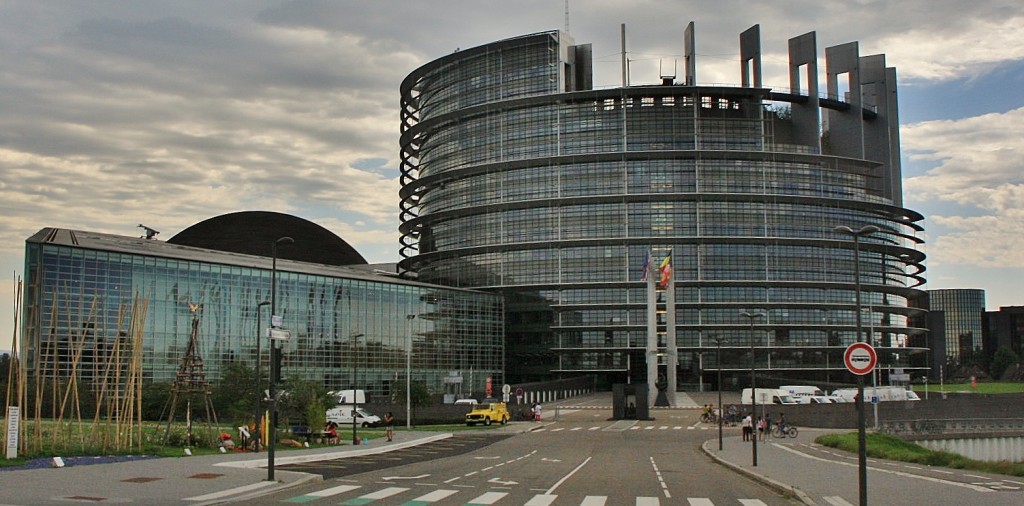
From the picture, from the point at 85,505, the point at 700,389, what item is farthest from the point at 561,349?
the point at 85,505

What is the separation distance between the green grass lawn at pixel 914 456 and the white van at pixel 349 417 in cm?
3175

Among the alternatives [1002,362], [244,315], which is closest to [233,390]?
[244,315]

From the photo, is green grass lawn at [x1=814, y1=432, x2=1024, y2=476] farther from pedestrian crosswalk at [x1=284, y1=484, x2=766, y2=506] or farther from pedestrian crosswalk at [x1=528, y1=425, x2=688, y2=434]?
pedestrian crosswalk at [x1=284, y1=484, x2=766, y2=506]

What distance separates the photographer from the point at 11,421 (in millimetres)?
33062

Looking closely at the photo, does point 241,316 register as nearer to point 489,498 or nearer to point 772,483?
point 489,498

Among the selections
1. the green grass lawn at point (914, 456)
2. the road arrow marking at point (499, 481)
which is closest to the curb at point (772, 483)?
the road arrow marking at point (499, 481)

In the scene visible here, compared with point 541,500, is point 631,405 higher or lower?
lower

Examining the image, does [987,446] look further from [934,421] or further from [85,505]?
[85,505]

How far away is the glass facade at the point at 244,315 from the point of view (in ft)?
244

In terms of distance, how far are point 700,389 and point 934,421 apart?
56486mm

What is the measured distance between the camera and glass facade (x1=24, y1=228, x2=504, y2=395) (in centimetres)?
7425

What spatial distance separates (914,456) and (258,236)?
125m

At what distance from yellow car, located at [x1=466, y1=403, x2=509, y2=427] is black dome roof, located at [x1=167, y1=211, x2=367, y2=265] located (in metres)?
82.5

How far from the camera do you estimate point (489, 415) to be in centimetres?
7506
